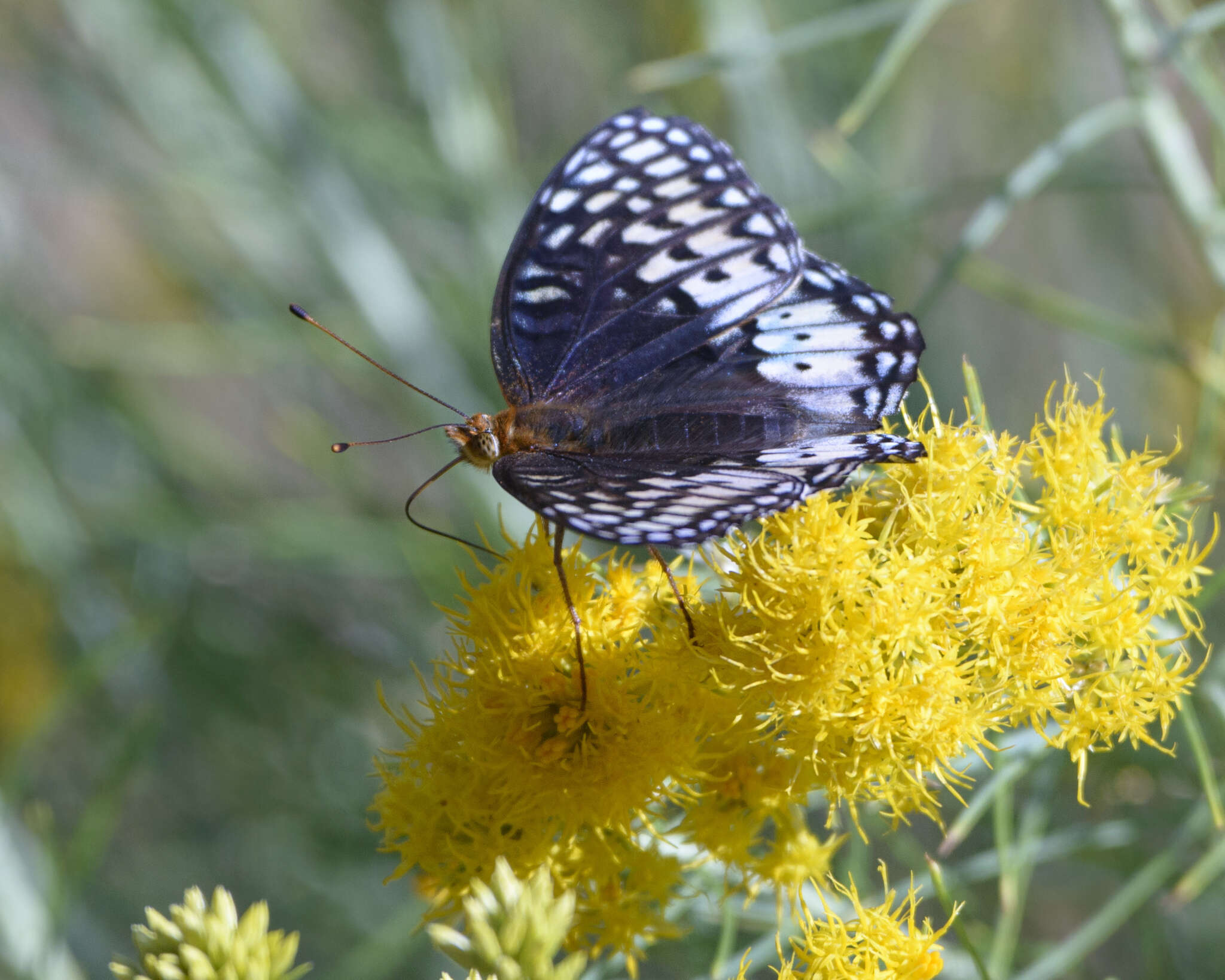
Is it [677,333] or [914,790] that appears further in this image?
[677,333]

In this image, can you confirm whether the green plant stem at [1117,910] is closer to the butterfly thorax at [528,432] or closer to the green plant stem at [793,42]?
the butterfly thorax at [528,432]

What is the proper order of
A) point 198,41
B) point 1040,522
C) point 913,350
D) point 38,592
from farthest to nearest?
point 38,592
point 198,41
point 913,350
point 1040,522

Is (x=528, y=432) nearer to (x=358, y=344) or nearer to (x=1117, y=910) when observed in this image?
(x=1117, y=910)

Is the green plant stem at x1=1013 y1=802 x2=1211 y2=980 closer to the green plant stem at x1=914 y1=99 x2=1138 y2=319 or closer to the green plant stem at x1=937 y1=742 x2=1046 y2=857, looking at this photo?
the green plant stem at x1=937 y1=742 x2=1046 y2=857

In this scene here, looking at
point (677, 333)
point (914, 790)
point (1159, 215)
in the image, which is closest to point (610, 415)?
point (677, 333)

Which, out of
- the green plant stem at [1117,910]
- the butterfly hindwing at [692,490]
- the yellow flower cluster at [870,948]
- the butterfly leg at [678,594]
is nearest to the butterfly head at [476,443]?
the butterfly hindwing at [692,490]

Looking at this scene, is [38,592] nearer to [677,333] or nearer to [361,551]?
[361,551]

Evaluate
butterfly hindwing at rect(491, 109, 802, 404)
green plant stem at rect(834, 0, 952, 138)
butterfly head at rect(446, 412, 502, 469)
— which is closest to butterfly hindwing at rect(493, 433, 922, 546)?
butterfly head at rect(446, 412, 502, 469)
